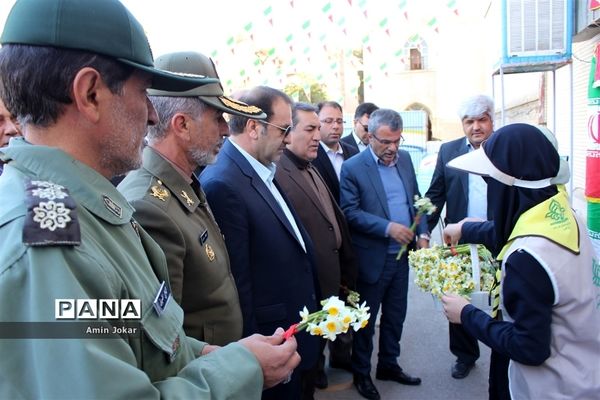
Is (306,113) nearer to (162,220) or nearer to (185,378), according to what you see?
(162,220)

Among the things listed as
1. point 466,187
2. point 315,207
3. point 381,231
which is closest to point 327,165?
point 381,231

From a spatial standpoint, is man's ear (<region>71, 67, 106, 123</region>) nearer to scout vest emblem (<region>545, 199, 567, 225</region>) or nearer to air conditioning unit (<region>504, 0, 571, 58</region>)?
scout vest emblem (<region>545, 199, 567, 225</region>)

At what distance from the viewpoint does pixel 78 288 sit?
91cm

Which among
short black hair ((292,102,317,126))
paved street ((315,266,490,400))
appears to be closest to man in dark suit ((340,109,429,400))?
paved street ((315,266,490,400))

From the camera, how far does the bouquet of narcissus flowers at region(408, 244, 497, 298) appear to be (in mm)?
2562

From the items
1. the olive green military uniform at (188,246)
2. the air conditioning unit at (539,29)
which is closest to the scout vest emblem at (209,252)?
the olive green military uniform at (188,246)

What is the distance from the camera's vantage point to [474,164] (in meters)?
2.26

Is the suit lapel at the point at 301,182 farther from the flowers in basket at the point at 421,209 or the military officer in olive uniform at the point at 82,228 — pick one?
the military officer in olive uniform at the point at 82,228

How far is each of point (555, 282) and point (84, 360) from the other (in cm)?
170

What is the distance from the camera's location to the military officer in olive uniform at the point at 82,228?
87cm

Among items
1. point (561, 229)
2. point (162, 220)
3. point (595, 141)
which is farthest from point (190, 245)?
point (595, 141)

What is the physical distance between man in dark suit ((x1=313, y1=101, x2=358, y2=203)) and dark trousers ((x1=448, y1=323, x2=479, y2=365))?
65.5 inches

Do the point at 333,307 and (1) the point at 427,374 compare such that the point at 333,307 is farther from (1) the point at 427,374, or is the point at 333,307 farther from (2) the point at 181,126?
(1) the point at 427,374

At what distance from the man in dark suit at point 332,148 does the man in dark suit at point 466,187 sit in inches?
41.4
